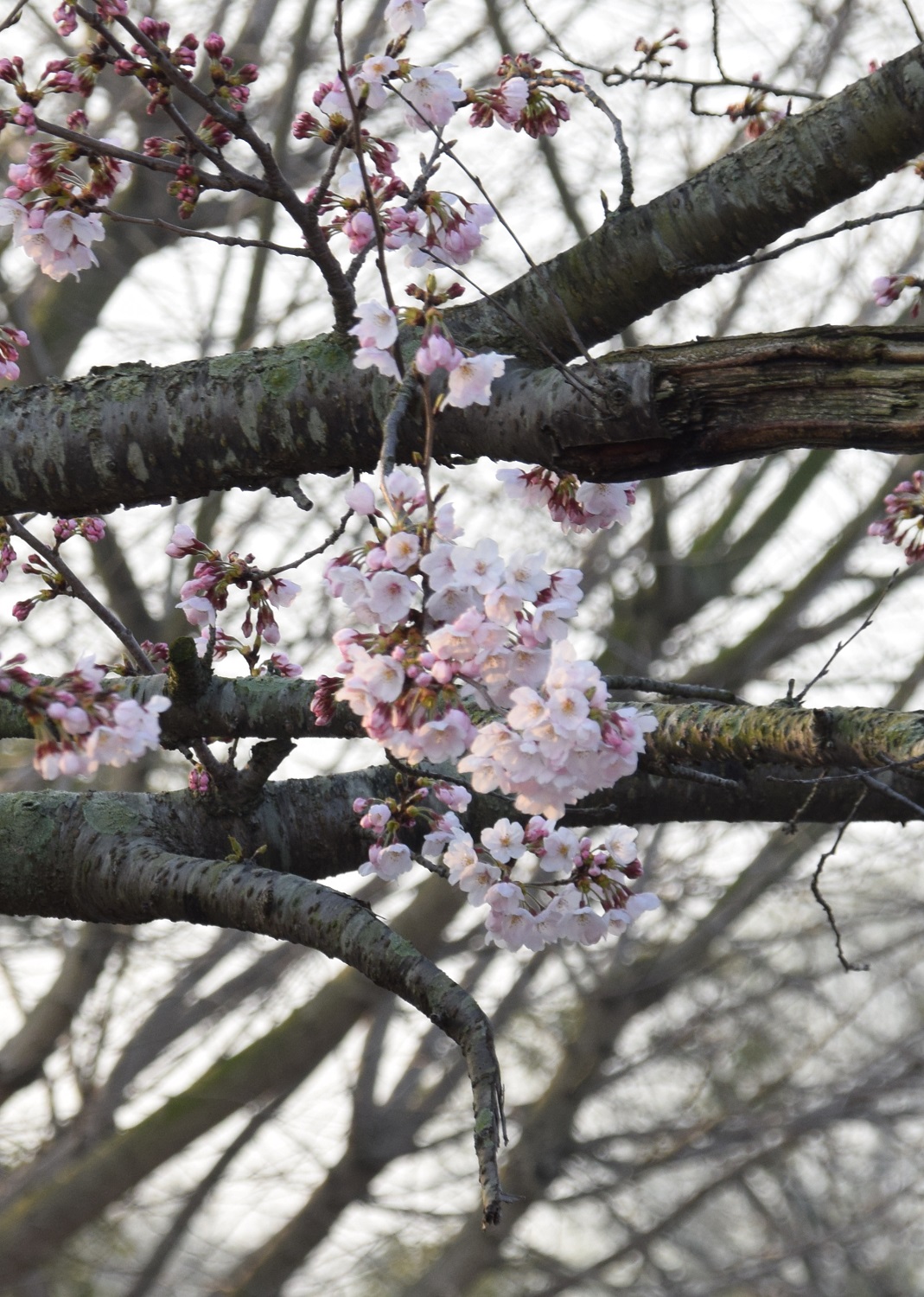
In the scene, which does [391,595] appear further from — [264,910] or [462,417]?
[264,910]

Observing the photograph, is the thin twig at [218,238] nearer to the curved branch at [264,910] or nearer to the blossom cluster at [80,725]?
the blossom cluster at [80,725]

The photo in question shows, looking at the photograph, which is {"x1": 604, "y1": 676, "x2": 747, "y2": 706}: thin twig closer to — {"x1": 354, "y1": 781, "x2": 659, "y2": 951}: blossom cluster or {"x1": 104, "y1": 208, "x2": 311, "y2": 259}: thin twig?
{"x1": 354, "y1": 781, "x2": 659, "y2": 951}: blossom cluster

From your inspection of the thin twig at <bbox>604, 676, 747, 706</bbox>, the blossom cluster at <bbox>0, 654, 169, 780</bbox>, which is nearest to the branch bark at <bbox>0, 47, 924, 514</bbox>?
the thin twig at <bbox>604, 676, 747, 706</bbox>

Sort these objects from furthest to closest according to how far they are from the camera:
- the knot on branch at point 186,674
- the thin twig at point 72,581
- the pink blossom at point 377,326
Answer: the thin twig at point 72,581, the knot on branch at point 186,674, the pink blossom at point 377,326

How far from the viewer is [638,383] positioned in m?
1.84

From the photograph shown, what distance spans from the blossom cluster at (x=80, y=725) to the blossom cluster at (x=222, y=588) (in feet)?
2.25

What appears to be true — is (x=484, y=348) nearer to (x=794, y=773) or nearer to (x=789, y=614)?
(x=794, y=773)

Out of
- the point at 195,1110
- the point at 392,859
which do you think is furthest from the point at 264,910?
the point at 195,1110

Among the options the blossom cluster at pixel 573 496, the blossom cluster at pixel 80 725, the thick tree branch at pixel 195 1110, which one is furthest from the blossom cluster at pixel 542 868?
the thick tree branch at pixel 195 1110

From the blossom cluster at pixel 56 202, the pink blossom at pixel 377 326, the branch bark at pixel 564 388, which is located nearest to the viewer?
the pink blossom at pixel 377 326

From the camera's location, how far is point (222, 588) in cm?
206

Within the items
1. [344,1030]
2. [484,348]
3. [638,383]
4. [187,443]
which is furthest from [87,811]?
[344,1030]

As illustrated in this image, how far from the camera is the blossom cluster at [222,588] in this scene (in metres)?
2.06

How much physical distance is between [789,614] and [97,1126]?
191 inches
